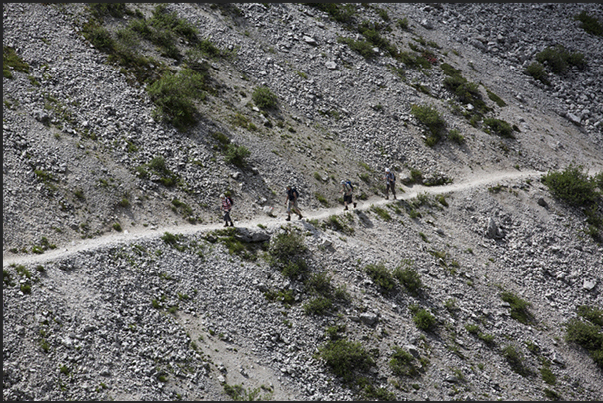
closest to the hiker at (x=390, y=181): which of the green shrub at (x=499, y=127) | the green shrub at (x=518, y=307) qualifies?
the green shrub at (x=518, y=307)

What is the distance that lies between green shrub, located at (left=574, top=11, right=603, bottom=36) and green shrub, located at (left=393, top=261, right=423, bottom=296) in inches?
2085

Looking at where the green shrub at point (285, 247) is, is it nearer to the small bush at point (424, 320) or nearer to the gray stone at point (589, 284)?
the small bush at point (424, 320)

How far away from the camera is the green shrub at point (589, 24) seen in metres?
58.4

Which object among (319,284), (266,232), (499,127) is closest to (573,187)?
(499,127)

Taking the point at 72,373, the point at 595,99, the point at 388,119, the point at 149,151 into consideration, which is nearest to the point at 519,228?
the point at 388,119

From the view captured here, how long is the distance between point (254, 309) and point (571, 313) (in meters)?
23.6

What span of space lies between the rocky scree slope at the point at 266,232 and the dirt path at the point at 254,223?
1.75ft

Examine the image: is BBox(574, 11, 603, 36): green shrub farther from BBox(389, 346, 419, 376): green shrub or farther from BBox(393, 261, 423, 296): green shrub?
BBox(389, 346, 419, 376): green shrub

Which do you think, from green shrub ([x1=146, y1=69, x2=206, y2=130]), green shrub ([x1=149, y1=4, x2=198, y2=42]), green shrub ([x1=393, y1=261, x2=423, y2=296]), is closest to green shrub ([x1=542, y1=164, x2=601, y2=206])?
Answer: green shrub ([x1=393, y1=261, x2=423, y2=296])

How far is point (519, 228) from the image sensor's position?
35.8 metres

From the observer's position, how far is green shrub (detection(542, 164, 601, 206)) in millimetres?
38250

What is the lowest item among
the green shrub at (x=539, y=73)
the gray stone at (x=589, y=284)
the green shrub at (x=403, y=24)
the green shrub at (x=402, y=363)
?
the green shrub at (x=402, y=363)

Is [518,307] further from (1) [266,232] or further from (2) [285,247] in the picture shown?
(1) [266,232]

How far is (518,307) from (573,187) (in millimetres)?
15697
